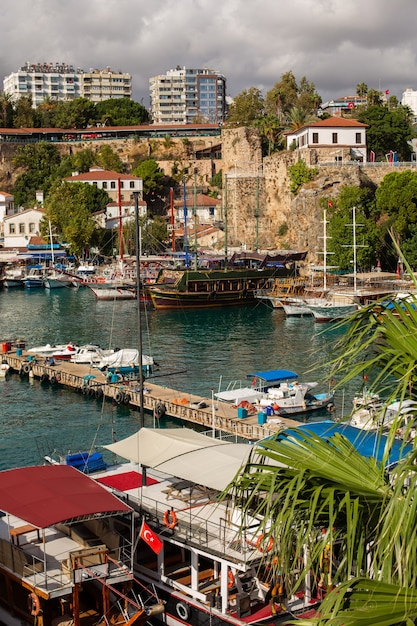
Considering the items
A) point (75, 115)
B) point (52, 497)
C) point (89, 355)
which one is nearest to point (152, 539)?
point (52, 497)

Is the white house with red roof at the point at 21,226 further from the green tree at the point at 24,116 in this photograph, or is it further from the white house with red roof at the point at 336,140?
the white house with red roof at the point at 336,140

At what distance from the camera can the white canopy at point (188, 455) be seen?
49.9ft

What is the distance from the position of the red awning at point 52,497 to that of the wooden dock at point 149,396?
8.82 metres

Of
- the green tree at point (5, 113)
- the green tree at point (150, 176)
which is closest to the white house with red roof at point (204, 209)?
the green tree at point (150, 176)

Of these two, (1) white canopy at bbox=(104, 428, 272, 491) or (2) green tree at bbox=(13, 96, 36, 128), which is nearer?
(1) white canopy at bbox=(104, 428, 272, 491)

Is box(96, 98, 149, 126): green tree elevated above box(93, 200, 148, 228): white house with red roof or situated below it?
above

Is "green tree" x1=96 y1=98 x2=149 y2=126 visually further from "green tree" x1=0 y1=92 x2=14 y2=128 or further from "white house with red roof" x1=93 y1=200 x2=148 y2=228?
"white house with red roof" x1=93 y1=200 x2=148 y2=228

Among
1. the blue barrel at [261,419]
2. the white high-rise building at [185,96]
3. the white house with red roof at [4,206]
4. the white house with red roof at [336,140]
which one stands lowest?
the blue barrel at [261,419]

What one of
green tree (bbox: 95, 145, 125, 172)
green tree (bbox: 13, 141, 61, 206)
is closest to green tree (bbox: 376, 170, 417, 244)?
green tree (bbox: 95, 145, 125, 172)

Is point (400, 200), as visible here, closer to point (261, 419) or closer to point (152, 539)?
point (261, 419)

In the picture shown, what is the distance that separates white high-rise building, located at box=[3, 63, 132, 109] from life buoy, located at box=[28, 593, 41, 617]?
557 ft

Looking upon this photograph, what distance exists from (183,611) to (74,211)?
270 ft

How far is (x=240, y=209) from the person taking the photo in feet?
292

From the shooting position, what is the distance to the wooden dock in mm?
29547
